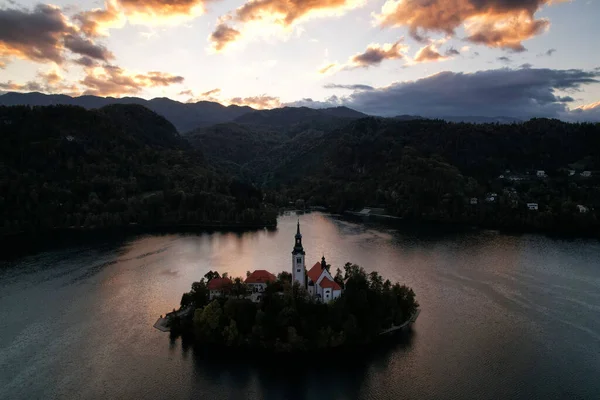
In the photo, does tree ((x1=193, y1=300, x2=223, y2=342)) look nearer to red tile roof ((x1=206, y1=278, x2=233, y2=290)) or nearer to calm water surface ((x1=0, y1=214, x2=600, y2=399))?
calm water surface ((x1=0, y1=214, x2=600, y2=399))

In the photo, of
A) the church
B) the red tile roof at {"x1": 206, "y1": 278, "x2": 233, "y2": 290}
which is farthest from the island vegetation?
the red tile roof at {"x1": 206, "y1": 278, "x2": 233, "y2": 290}

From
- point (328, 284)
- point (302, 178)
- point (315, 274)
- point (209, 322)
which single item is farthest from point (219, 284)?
point (302, 178)

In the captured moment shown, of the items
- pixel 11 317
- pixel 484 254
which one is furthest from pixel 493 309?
pixel 11 317

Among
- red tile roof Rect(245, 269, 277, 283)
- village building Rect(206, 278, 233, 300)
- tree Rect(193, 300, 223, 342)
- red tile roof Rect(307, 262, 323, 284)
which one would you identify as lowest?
tree Rect(193, 300, 223, 342)

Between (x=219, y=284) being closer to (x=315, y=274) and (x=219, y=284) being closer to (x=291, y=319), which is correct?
(x=291, y=319)

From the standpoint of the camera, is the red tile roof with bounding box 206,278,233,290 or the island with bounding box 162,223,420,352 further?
the red tile roof with bounding box 206,278,233,290

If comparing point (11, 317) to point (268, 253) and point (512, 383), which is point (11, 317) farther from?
point (512, 383)

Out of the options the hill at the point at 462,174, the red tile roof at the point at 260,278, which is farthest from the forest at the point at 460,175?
the red tile roof at the point at 260,278
